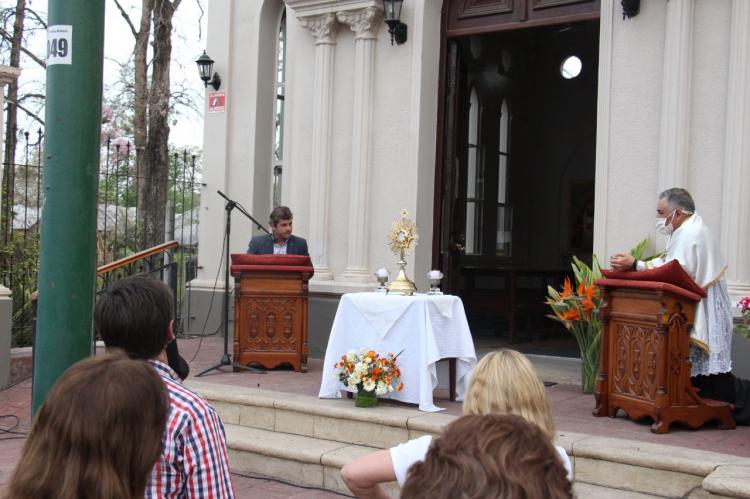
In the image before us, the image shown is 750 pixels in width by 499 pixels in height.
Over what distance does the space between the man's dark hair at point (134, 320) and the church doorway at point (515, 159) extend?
6.78m

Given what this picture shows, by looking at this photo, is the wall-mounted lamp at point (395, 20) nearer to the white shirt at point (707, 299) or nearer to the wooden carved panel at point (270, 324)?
the wooden carved panel at point (270, 324)

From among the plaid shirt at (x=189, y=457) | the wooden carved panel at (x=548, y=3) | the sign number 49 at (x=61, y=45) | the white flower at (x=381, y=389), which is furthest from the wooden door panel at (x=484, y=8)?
the plaid shirt at (x=189, y=457)

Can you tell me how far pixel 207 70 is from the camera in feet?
35.8

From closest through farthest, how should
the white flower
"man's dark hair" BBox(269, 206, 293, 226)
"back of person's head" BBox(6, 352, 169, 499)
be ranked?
"back of person's head" BBox(6, 352, 169, 499)
the white flower
"man's dark hair" BBox(269, 206, 293, 226)

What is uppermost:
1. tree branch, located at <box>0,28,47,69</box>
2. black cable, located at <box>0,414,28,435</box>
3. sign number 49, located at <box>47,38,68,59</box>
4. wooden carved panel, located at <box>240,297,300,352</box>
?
tree branch, located at <box>0,28,47,69</box>

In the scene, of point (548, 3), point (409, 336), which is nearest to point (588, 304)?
point (409, 336)

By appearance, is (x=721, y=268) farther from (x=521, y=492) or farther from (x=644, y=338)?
(x=521, y=492)

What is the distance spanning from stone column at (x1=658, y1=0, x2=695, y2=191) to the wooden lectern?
158 cm

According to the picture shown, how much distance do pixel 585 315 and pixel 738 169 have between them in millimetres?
1651

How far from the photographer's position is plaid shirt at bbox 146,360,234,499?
7.38ft

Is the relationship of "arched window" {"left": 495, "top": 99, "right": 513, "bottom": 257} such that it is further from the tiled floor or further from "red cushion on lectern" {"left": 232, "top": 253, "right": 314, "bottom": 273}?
"red cushion on lectern" {"left": 232, "top": 253, "right": 314, "bottom": 273}

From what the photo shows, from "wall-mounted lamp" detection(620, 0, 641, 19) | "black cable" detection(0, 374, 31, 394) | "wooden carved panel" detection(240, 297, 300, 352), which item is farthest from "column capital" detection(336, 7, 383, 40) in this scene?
"black cable" detection(0, 374, 31, 394)

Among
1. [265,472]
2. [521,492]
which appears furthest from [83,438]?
[265,472]

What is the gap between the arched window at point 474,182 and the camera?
11.3 metres
